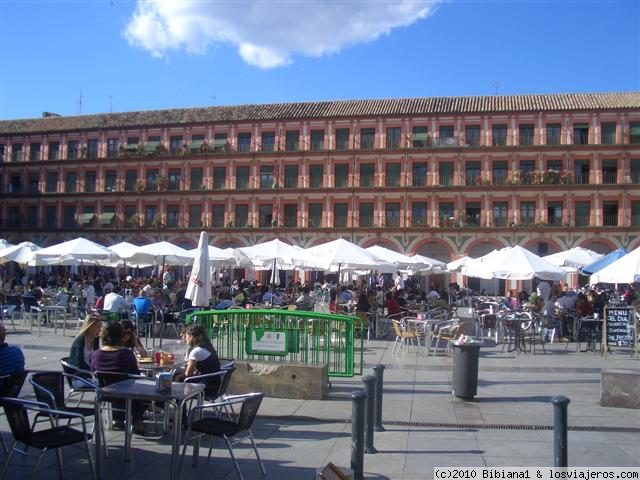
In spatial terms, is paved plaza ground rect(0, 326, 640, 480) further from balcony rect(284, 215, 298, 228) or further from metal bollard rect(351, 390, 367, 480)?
balcony rect(284, 215, 298, 228)

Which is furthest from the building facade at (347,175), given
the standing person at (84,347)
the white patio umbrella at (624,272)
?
the standing person at (84,347)

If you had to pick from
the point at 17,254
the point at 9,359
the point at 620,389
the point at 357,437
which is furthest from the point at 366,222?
the point at 357,437

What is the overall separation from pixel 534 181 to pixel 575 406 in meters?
36.5

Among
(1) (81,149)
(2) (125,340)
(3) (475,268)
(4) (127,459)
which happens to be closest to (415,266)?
(3) (475,268)

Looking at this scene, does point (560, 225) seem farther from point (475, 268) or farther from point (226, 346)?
point (226, 346)

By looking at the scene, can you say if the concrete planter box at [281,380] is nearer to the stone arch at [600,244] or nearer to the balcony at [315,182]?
the stone arch at [600,244]

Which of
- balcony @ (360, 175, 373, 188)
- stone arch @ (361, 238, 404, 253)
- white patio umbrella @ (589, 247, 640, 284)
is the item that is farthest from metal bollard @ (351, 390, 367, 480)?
balcony @ (360, 175, 373, 188)

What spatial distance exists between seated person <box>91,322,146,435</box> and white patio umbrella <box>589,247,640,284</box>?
1050 centimetres

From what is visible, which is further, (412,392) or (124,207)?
(124,207)

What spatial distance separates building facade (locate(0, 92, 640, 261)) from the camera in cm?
4288

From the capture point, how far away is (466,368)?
936 centimetres

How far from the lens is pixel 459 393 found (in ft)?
31.0

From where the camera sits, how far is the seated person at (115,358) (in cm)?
668

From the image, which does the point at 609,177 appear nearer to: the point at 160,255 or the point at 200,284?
the point at 160,255
